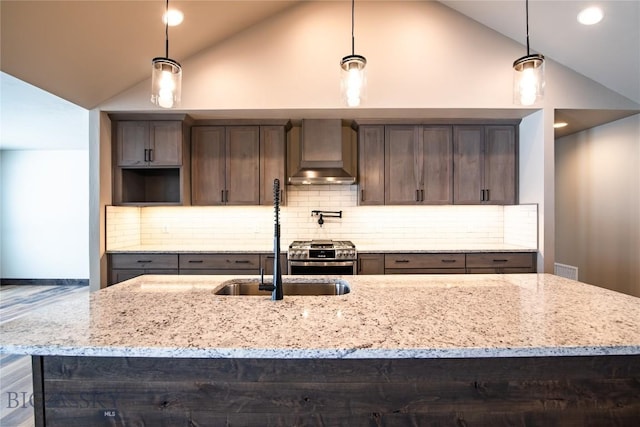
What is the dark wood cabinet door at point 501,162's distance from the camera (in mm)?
3521

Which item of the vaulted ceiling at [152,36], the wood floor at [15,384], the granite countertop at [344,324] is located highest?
the vaulted ceiling at [152,36]

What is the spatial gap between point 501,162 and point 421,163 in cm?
91

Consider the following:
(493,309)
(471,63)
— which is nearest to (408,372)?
(493,309)

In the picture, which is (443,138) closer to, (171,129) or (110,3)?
(171,129)

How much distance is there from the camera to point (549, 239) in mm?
3188

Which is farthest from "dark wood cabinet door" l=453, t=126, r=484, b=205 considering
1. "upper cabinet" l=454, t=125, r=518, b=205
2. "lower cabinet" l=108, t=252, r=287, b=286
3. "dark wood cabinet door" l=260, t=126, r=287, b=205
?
"lower cabinet" l=108, t=252, r=287, b=286

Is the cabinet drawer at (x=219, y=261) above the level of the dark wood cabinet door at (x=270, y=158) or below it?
below

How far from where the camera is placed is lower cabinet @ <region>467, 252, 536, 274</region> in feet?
10.7

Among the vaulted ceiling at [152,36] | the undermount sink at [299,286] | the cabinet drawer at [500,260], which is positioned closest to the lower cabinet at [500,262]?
the cabinet drawer at [500,260]

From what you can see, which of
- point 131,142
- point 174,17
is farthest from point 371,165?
point 131,142

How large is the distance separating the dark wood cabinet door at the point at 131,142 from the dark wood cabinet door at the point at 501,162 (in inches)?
149

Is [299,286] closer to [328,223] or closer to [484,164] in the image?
[328,223]

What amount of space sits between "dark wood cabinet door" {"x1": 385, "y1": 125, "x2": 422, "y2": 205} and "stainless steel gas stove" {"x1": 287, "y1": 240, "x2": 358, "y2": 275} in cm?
84

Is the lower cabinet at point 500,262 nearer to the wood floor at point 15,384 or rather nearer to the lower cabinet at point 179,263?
the lower cabinet at point 179,263
